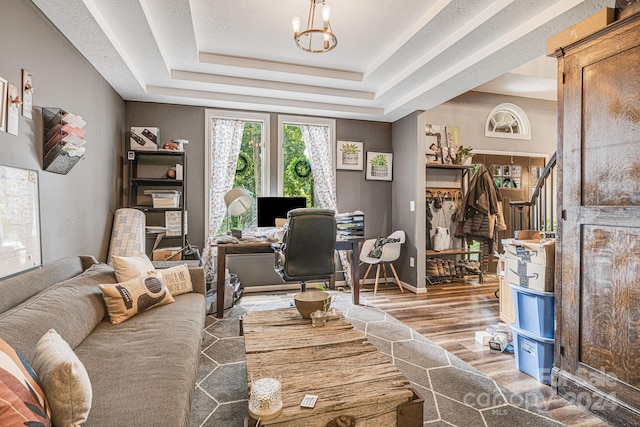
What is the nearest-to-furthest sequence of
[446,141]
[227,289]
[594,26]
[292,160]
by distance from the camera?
[594,26]
[227,289]
[292,160]
[446,141]

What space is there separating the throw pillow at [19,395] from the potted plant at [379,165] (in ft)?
14.7

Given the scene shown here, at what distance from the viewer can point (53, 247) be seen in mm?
2402

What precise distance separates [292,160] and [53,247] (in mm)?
2929

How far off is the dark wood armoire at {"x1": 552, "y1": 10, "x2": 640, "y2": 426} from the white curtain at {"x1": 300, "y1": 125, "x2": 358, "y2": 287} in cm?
297

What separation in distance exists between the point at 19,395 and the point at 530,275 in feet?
8.55

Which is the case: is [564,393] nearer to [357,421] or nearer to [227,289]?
[357,421]

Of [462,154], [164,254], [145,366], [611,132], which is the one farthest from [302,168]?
[145,366]

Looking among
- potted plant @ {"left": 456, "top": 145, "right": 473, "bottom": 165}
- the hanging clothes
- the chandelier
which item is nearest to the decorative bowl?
the chandelier

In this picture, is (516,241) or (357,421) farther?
(516,241)

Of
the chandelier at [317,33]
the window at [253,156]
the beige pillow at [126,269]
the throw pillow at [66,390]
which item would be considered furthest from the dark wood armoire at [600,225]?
the window at [253,156]

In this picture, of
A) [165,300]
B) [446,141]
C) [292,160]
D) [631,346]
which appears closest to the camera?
[631,346]

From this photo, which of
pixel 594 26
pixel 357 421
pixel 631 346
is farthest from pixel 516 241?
pixel 357 421

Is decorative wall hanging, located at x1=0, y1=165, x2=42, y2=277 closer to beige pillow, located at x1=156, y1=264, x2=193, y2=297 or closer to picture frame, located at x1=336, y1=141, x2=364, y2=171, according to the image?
beige pillow, located at x1=156, y1=264, x2=193, y2=297

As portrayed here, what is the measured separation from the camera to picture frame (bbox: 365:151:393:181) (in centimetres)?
499
